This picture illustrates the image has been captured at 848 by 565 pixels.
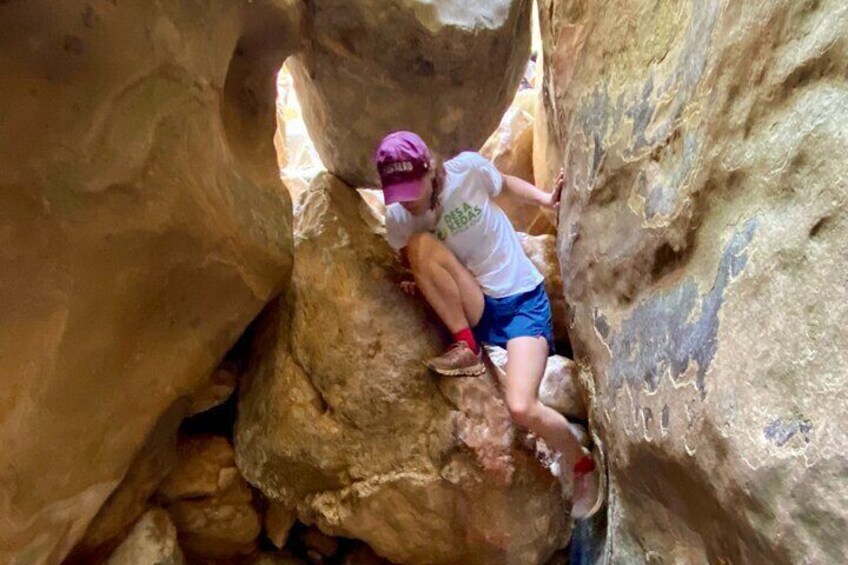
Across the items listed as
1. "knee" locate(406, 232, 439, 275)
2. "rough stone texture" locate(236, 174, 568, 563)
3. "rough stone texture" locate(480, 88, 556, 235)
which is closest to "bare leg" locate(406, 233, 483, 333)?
"knee" locate(406, 232, 439, 275)

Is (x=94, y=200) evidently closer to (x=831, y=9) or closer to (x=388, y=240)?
(x=388, y=240)

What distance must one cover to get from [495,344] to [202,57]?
46.3 inches

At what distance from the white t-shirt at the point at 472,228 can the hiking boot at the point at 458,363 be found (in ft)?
0.67

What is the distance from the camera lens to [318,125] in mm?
2754

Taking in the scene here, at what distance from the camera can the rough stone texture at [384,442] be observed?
234 centimetres

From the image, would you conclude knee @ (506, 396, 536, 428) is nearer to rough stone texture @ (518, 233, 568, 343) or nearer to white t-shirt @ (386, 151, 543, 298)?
white t-shirt @ (386, 151, 543, 298)

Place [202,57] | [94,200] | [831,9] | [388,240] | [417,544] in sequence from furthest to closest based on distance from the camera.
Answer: [388,240] < [417,544] < [202,57] < [94,200] < [831,9]

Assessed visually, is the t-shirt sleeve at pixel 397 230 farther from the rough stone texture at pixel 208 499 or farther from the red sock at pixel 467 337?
the rough stone texture at pixel 208 499

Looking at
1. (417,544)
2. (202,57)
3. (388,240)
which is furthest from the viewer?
(388,240)

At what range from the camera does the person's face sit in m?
2.36

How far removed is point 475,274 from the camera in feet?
8.24

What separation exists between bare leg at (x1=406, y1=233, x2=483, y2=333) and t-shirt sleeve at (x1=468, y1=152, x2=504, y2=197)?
0.27m

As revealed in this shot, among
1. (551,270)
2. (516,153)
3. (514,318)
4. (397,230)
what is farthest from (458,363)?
(516,153)

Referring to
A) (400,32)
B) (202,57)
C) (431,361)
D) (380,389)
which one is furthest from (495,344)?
(202,57)
